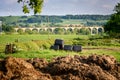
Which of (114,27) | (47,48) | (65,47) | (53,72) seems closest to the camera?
(53,72)

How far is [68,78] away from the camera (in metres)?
16.9

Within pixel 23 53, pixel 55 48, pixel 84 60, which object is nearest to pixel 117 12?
pixel 55 48

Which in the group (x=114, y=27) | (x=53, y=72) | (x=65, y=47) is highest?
(x=53, y=72)

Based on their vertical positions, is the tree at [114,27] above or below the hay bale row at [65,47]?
below

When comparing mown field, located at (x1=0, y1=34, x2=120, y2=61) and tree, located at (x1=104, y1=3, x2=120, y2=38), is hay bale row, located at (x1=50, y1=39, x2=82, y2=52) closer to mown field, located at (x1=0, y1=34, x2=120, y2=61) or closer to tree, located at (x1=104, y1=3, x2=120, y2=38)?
mown field, located at (x1=0, y1=34, x2=120, y2=61)

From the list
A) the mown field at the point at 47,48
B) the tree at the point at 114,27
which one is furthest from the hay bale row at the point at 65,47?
the tree at the point at 114,27

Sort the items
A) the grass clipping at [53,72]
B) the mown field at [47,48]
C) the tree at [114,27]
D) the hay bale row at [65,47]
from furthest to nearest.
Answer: the tree at [114,27] < the hay bale row at [65,47] < the mown field at [47,48] < the grass clipping at [53,72]

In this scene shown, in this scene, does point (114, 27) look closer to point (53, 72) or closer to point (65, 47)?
point (65, 47)

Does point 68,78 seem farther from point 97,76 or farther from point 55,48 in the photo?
point 55,48

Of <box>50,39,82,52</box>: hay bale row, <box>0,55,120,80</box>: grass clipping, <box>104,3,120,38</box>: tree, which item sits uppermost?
<box>0,55,120,80</box>: grass clipping

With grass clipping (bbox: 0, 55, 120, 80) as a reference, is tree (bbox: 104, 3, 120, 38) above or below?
below

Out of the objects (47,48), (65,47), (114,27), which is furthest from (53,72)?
(114,27)

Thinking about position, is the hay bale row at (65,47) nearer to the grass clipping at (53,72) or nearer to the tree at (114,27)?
the grass clipping at (53,72)

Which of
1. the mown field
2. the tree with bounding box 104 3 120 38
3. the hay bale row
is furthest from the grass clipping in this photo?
the tree with bounding box 104 3 120 38
